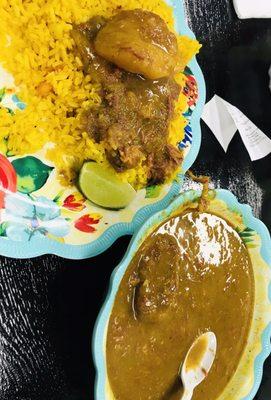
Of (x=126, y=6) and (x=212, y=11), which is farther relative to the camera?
(x=212, y=11)

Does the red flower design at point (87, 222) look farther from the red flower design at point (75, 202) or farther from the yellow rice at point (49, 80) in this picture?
the yellow rice at point (49, 80)

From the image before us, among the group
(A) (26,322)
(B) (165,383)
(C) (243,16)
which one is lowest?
(B) (165,383)

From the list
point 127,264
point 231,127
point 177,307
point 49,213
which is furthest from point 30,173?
point 231,127

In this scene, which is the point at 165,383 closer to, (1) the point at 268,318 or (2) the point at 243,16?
(1) the point at 268,318

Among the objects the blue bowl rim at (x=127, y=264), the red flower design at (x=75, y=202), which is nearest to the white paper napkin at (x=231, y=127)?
the blue bowl rim at (x=127, y=264)

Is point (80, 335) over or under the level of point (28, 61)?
under

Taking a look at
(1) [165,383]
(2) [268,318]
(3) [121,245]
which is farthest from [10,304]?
(2) [268,318]

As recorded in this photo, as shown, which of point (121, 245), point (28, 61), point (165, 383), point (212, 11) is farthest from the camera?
point (212, 11)
